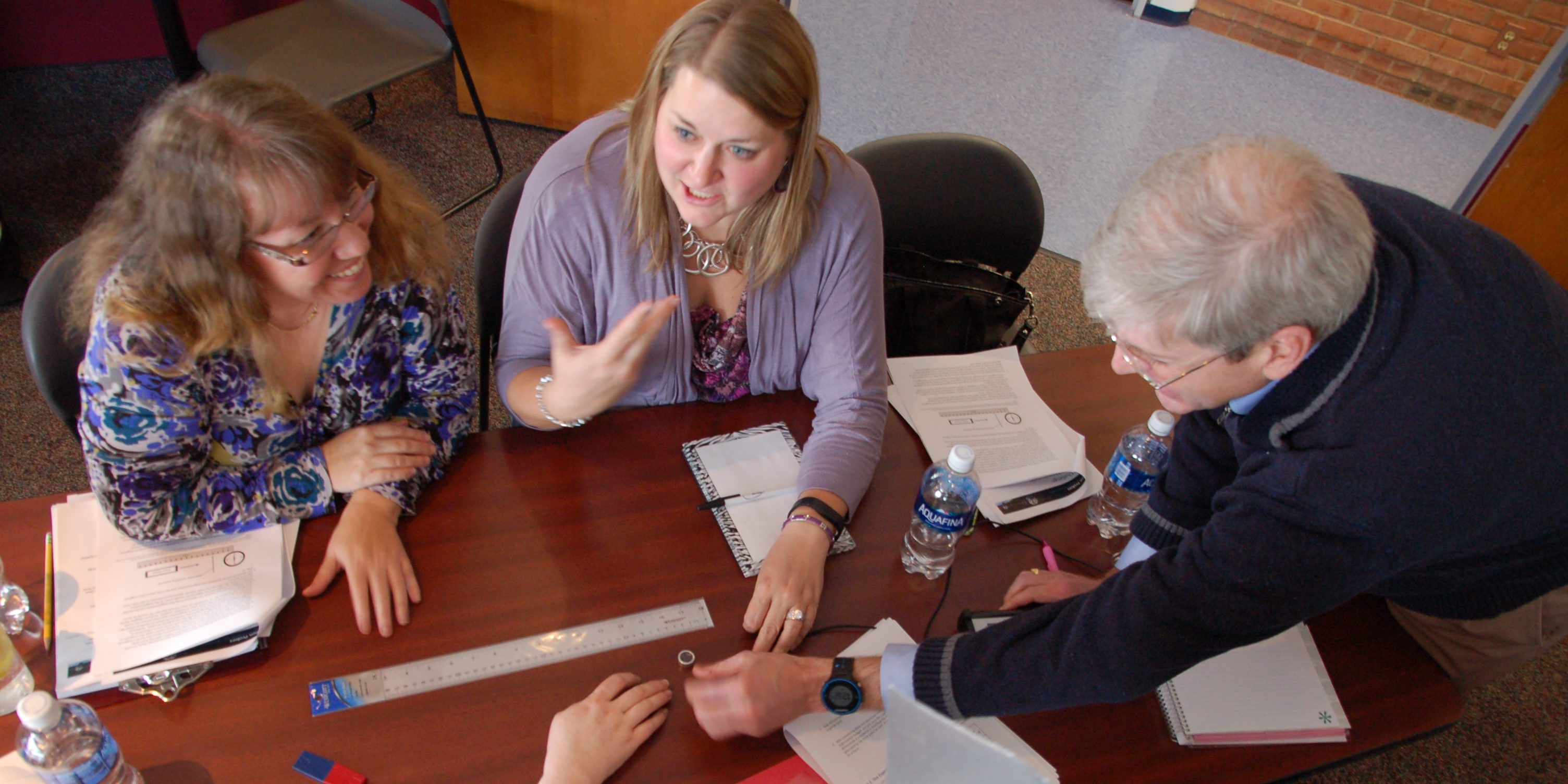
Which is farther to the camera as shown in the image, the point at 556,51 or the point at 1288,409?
the point at 556,51

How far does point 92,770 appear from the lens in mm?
874

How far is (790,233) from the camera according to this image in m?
1.41

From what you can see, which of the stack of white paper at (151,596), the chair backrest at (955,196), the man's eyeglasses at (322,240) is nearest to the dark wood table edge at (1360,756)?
the chair backrest at (955,196)

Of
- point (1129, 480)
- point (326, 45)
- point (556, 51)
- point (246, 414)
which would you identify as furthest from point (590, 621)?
point (556, 51)

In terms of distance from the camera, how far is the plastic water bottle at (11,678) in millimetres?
975

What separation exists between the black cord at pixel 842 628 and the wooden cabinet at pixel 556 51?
2.68 m

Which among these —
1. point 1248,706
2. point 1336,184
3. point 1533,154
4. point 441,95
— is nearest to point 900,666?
point 1248,706

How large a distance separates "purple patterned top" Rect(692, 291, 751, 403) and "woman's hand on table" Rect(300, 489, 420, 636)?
1.84 ft

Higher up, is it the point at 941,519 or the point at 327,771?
the point at 941,519

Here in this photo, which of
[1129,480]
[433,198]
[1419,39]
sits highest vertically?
[1129,480]

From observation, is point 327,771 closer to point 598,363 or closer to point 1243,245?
point 598,363

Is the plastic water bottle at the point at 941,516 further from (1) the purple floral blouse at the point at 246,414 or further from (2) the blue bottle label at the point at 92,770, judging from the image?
(2) the blue bottle label at the point at 92,770

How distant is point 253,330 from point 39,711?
51cm

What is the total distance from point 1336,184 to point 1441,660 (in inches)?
30.7
